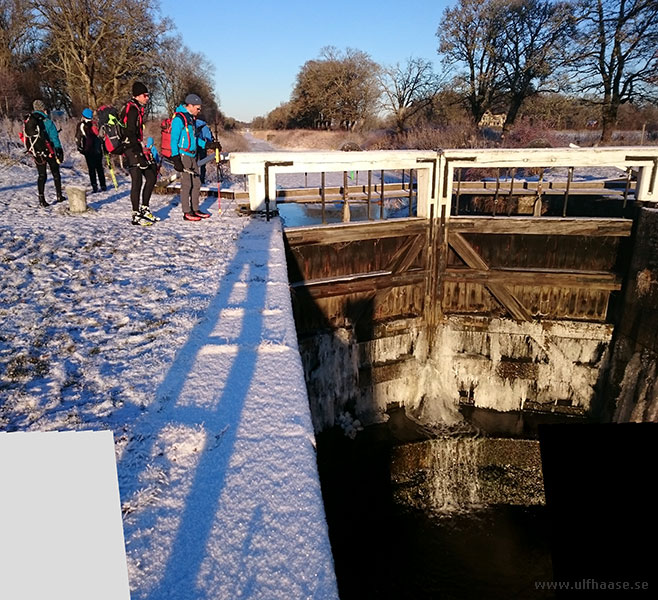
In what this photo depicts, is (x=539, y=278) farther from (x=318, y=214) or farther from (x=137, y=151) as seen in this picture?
(x=137, y=151)

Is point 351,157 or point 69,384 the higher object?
point 351,157

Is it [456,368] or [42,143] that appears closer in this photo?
[42,143]

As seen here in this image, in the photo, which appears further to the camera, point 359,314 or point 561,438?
point 359,314

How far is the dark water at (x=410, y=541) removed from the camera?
6.33 meters

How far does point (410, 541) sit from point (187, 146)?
6.92 metres

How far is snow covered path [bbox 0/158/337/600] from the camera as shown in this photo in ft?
5.41

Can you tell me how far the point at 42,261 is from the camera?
493 cm

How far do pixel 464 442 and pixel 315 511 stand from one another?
22.8 ft

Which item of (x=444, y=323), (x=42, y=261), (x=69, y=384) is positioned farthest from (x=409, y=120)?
(x=69, y=384)

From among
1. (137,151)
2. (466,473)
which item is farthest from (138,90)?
(466,473)

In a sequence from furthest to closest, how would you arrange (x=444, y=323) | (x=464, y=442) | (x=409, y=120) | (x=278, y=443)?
(x=409, y=120) < (x=444, y=323) < (x=464, y=442) < (x=278, y=443)

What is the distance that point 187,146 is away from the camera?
21.8 ft

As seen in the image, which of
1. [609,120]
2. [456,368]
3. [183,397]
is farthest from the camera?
[609,120]

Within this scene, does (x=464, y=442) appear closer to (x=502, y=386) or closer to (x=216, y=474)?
(x=502, y=386)
